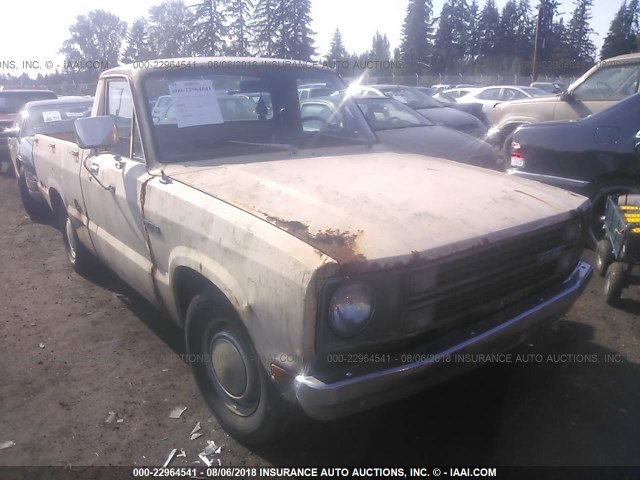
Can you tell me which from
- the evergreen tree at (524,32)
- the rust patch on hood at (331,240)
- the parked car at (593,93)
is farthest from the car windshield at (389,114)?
the evergreen tree at (524,32)

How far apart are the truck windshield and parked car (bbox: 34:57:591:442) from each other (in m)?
0.02

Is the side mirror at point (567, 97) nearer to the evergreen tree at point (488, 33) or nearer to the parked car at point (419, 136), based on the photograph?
the parked car at point (419, 136)

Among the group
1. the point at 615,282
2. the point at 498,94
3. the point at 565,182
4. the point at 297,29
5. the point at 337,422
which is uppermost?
the point at 297,29

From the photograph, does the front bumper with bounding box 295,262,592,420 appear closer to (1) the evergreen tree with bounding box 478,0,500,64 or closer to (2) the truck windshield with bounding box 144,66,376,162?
(2) the truck windshield with bounding box 144,66,376,162

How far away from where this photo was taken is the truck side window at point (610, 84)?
6832 mm

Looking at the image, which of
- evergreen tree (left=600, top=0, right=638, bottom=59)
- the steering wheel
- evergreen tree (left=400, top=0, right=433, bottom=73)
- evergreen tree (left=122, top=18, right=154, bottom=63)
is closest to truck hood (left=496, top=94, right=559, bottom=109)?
the steering wheel

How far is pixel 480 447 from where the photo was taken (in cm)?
278

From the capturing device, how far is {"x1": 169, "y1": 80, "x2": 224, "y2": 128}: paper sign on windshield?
3.42 m

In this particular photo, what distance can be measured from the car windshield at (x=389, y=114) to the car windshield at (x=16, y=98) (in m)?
8.06

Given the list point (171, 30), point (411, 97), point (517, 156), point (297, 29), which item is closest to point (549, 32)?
point (297, 29)

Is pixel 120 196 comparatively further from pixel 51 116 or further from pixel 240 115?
pixel 51 116

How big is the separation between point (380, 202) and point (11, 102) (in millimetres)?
12585

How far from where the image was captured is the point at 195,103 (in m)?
3.46

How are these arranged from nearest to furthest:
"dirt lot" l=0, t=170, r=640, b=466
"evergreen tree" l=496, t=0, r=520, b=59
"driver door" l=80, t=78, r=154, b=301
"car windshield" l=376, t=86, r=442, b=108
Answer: "dirt lot" l=0, t=170, r=640, b=466 < "driver door" l=80, t=78, r=154, b=301 < "car windshield" l=376, t=86, r=442, b=108 < "evergreen tree" l=496, t=0, r=520, b=59
